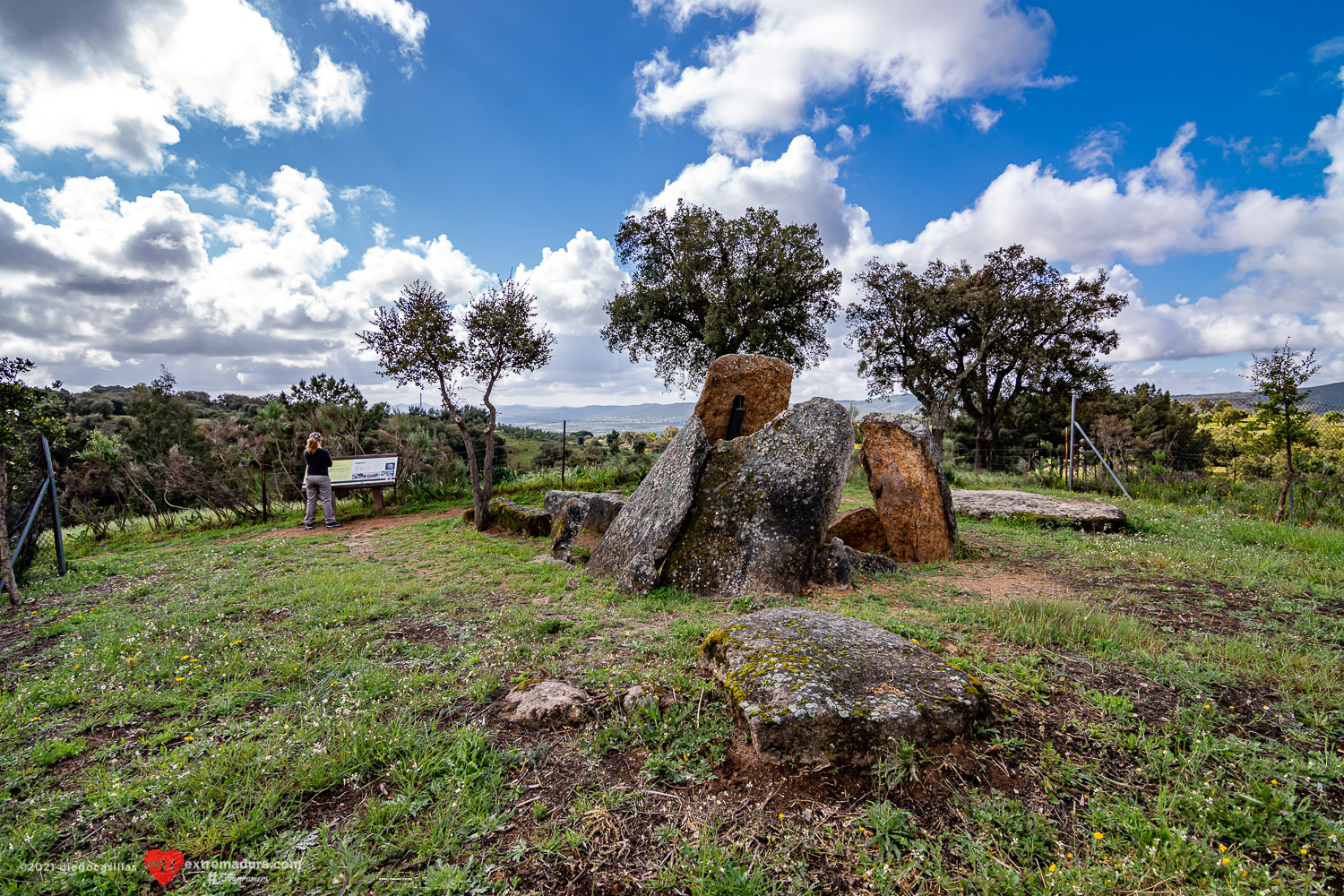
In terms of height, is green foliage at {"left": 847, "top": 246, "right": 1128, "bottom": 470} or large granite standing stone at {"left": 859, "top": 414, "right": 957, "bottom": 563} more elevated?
green foliage at {"left": 847, "top": 246, "right": 1128, "bottom": 470}

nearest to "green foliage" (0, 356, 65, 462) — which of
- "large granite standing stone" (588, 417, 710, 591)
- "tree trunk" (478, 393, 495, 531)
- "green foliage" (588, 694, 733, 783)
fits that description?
"tree trunk" (478, 393, 495, 531)

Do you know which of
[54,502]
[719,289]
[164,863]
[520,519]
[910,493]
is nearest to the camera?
[164,863]

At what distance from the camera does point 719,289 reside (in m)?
20.9

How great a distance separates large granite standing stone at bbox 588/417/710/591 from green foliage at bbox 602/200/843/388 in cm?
1367

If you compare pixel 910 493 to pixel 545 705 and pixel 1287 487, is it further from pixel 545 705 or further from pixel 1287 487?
pixel 1287 487

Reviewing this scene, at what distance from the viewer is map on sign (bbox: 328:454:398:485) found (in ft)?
45.0

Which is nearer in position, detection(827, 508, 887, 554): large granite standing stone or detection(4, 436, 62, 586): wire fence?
detection(4, 436, 62, 586): wire fence

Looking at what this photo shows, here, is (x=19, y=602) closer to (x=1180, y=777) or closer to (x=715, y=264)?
(x=1180, y=777)

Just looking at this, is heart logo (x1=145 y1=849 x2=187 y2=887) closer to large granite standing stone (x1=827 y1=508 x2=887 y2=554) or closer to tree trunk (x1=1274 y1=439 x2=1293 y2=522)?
large granite standing stone (x1=827 y1=508 x2=887 y2=554)

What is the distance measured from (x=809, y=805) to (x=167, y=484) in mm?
17241

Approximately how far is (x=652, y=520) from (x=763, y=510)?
4.80 feet

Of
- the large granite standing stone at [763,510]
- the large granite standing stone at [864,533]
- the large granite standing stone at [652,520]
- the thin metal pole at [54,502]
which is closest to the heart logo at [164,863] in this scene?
the large granite standing stone at [652,520]

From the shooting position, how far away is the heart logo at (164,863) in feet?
6.97

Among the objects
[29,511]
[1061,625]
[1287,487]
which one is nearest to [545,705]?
[1061,625]
